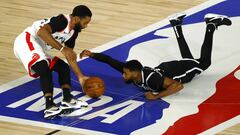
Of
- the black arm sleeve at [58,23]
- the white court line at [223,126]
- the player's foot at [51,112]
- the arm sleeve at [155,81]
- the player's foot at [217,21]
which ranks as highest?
the black arm sleeve at [58,23]

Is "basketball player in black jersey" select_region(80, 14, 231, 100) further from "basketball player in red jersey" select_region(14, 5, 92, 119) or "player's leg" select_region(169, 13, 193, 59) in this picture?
"basketball player in red jersey" select_region(14, 5, 92, 119)

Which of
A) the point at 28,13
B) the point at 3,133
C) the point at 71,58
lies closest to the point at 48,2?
the point at 28,13

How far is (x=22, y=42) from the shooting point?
8766 millimetres

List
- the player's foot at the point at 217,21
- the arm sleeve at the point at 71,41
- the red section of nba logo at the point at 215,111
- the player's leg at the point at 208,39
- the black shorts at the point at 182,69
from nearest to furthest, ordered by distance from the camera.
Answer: the red section of nba logo at the point at 215,111
the arm sleeve at the point at 71,41
the black shorts at the point at 182,69
the player's leg at the point at 208,39
the player's foot at the point at 217,21

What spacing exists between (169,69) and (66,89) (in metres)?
1.33

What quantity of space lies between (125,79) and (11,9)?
3.44 metres

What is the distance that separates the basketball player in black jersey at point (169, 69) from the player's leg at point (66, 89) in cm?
40

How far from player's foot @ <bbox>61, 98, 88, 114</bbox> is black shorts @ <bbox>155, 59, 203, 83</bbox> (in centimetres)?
109

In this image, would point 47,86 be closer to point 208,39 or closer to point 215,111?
point 215,111

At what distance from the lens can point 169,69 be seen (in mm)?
9148

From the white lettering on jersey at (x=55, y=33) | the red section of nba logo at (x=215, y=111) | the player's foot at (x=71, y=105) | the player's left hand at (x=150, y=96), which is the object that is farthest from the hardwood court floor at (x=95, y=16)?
the red section of nba logo at (x=215, y=111)

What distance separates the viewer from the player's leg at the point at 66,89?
8.43 meters

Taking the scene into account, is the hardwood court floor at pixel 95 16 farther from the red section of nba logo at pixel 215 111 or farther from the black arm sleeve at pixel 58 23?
the red section of nba logo at pixel 215 111

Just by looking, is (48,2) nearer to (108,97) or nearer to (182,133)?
(108,97)
